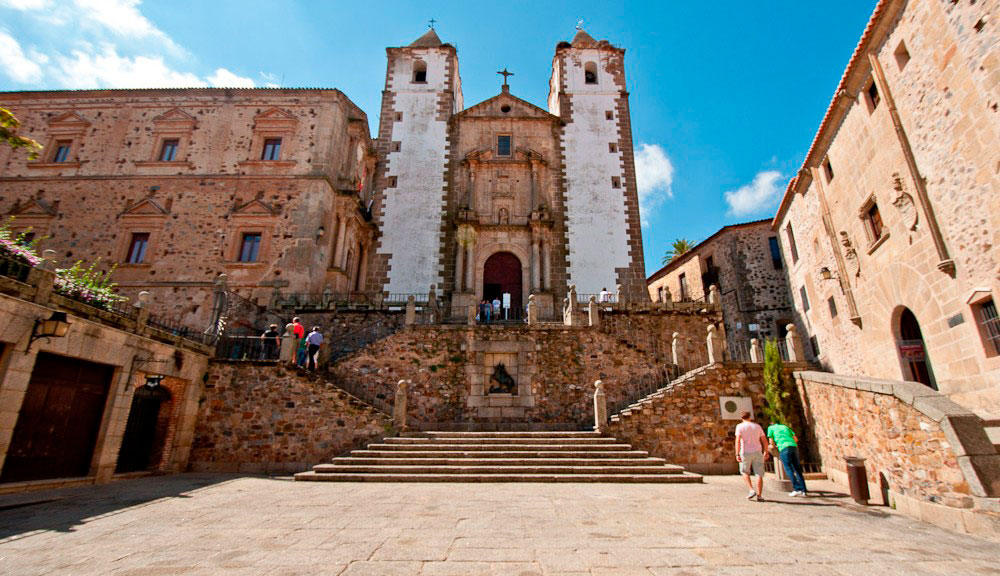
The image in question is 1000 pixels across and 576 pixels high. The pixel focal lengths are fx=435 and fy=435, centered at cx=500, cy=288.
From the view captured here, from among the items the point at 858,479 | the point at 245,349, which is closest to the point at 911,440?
the point at 858,479

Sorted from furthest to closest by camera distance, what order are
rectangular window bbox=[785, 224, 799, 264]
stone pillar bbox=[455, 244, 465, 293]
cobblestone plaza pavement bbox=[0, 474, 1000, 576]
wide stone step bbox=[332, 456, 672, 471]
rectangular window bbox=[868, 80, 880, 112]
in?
stone pillar bbox=[455, 244, 465, 293] < rectangular window bbox=[785, 224, 799, 264] < rectangular window bbox=[868, 80, 880, 112] < wide stone step bbox=[332, 456, 672, 471] < cobblestone plaza pavement bbox=[0, 474, 1000, 576]

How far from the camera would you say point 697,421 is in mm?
11984

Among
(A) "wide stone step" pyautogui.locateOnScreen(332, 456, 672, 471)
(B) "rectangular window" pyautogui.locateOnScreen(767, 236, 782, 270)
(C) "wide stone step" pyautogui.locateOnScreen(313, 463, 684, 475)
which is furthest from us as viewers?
(B) "rectangular window" pyautogui.locateOnScreen(767, 236, 782, 270)

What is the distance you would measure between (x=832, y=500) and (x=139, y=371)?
15231mm

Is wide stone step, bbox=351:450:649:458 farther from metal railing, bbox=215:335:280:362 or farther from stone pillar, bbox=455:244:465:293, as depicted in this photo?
stone pillar, bbox=455:244:465:293

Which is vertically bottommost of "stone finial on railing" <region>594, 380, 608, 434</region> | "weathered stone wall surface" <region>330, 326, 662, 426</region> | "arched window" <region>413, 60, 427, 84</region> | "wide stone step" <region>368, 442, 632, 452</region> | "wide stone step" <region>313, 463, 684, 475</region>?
"wide stone step" <region>313, 463, 684, 475</region>


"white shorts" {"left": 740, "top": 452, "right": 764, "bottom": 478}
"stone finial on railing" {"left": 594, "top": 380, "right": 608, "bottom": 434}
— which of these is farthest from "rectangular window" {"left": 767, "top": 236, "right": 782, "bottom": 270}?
"white shorts" {"left": 740, "top": 452, "right": 764, "bottom": 478}

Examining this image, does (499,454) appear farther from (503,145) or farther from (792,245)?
(503,145)

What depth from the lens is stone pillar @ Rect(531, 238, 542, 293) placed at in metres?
21.2

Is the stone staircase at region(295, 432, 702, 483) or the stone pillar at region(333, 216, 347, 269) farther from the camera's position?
the stone pillar at region(333, 216, 347, 269)

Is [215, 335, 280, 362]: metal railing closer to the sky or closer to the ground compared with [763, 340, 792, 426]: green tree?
closer to the sky

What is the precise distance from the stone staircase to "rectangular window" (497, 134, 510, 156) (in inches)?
656

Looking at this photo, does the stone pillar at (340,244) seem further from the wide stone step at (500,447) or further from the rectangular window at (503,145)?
the wide stone step at (500,447)

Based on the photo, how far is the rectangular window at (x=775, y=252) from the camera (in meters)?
23.3
